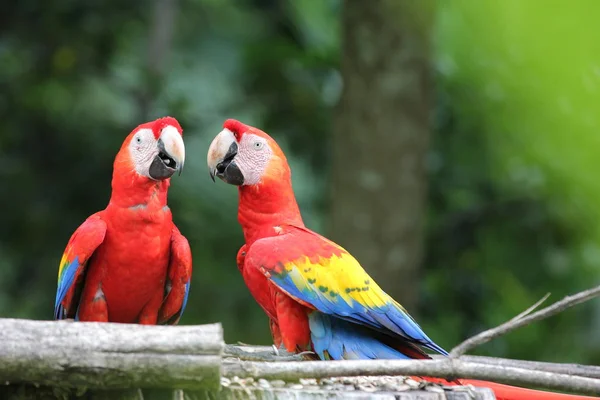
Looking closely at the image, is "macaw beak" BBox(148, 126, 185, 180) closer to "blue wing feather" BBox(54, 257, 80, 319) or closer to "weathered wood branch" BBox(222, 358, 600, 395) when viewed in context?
"blue wing feather" BBox(54, 257, 80, 319)

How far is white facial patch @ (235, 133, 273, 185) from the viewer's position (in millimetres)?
2707

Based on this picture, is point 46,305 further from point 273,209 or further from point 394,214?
point 273,209

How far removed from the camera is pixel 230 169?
8.88 feet

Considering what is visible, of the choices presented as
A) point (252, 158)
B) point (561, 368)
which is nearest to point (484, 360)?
point (561, 368)

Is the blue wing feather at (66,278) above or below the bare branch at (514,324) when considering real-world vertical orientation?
above

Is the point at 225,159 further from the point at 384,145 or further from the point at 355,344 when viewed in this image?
the point at 384,145

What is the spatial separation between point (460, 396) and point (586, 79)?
1.35 m

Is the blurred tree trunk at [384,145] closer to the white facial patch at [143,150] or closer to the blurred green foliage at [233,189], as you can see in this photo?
the blurred green foliage at [233,189]

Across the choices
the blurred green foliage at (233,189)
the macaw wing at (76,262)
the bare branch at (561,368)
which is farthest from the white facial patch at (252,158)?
the blurred green foliage at (233,189)

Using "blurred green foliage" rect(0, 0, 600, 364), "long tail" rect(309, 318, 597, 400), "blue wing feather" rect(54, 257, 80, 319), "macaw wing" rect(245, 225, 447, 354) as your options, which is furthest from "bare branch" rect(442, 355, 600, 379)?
"blurred green foliage" rect(0, 0, 600, 364)

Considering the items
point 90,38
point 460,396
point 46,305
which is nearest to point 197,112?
point 90,38

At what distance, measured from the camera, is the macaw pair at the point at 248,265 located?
2.33 meters

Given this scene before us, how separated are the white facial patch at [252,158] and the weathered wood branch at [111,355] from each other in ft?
4.45

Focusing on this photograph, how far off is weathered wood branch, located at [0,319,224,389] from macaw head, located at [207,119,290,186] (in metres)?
1.35
